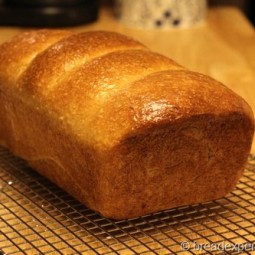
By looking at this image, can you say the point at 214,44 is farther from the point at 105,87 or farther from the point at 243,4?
the point at 105,87

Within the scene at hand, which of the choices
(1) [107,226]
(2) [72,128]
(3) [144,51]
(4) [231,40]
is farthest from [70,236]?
(4) [231,40]

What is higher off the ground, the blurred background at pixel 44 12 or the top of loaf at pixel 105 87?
the top of loaf at pixel 105 87

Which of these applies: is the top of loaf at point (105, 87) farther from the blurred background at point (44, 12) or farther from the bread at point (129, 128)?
the blurred background at point (44, 12)

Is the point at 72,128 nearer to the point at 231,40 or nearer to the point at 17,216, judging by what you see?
the point at 17,216

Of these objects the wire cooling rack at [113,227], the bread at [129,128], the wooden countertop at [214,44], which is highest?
the bread at [129,128]

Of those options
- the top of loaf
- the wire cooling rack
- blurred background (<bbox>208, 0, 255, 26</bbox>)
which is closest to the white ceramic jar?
blurred background (<bbox>208, 0, 255, 26</bbox>)

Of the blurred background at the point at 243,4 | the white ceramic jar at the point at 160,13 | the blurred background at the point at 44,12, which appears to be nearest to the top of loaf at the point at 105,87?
the blurred background at the point at 44,12
